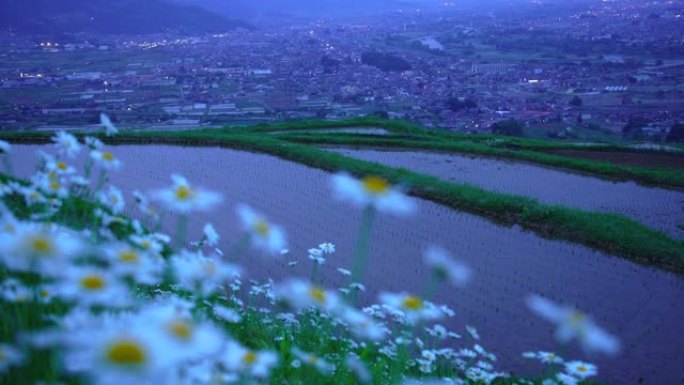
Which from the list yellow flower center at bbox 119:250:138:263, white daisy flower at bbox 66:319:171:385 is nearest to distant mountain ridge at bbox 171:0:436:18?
yellow flower center at bbox 119:250:138:263

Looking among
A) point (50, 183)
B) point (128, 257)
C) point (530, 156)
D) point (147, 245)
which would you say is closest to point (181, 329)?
point (128, 257)

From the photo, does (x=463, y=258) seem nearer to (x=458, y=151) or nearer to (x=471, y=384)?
(x=471, y=384)

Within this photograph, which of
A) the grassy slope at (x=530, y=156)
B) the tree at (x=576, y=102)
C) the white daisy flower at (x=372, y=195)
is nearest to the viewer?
the white daisy flower at (x=372, y=195)

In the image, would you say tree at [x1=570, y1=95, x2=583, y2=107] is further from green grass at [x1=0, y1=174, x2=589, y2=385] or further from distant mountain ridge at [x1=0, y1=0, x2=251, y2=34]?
distant mountain ridge at [x1=0, y1=0, x2=251, y2=34]

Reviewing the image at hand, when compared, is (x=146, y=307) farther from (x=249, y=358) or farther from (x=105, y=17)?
(x=105, y=17)

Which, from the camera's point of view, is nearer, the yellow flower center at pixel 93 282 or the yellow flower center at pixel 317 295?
the yellow flower center at pixel 93 282

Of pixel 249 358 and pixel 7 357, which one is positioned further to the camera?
pixel 249 358

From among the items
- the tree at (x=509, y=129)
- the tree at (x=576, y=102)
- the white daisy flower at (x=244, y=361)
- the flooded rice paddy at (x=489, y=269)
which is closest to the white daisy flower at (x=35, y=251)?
the white daisy flower at (x=244, y=361)

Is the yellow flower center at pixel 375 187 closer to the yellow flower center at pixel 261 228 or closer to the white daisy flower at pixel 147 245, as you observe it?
the yellow flower center at pixel 261 228
